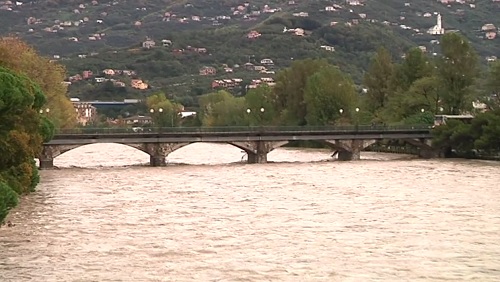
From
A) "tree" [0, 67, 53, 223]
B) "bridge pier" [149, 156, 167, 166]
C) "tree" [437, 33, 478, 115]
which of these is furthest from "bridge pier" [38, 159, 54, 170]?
"tree" [437, 33, 478, 115]

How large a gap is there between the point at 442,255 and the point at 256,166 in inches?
1936

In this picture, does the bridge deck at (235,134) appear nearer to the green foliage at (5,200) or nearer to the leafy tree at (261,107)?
the leafy tree at (261,107)

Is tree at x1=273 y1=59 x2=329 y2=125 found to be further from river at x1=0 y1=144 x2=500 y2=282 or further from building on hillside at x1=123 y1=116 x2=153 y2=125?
building on hillside at x1=123 y1=116 x2=153 y2=125

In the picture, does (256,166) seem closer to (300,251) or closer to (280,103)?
(280,103)

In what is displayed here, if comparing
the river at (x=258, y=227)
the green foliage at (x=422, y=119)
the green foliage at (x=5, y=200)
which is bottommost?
the river at (x=258, y=227)

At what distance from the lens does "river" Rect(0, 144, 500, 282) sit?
32.2 meters

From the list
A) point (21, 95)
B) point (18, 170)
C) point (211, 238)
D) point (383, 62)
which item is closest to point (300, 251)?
point (211, 238)

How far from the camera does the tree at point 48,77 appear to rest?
3307 inches

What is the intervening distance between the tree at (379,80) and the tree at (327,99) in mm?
2081

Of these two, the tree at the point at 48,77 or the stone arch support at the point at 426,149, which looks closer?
the tree at the point at 48,77

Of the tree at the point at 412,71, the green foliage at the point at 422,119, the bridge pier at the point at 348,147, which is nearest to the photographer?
the bridge pier at the point at 348,147

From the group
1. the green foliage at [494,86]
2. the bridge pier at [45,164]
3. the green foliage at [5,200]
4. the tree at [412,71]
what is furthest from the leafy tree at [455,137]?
the green foliage at [5,200]

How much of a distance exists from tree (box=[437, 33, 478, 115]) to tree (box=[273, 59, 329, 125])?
2143cm

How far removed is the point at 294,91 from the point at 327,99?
846 cm
